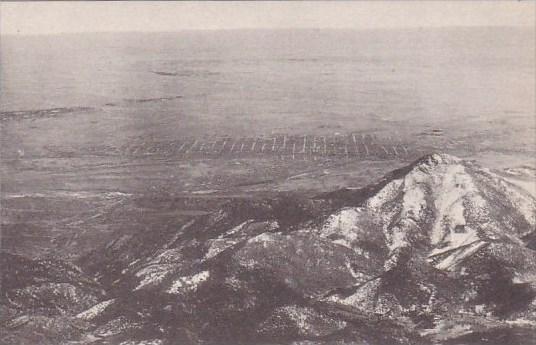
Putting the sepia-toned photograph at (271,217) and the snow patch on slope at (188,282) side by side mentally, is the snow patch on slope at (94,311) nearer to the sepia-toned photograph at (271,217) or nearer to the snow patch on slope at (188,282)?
the sepia-toned photograph at (271,217)

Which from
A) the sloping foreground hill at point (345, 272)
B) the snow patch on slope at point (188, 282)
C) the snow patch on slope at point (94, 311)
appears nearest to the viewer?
the sloping foreground hill at point (345, 272)

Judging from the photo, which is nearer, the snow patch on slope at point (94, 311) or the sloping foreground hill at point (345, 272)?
the sloping foreground hill at point (345, 272)

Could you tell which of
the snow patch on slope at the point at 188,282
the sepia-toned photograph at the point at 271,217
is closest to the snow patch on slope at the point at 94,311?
the sepia-toned photograph at the point at 271,217

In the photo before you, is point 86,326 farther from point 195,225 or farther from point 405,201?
point 405,201

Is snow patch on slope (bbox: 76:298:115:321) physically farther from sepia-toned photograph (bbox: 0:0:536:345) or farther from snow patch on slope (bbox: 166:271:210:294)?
snow patch on slope (bbox: 166:271:210:294)

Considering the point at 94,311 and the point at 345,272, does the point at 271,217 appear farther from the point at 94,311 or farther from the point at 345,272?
the point at 94,311

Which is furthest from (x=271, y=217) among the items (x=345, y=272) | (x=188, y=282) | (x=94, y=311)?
(x=94, y=311)

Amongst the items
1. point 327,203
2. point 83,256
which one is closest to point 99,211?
point 83,256
